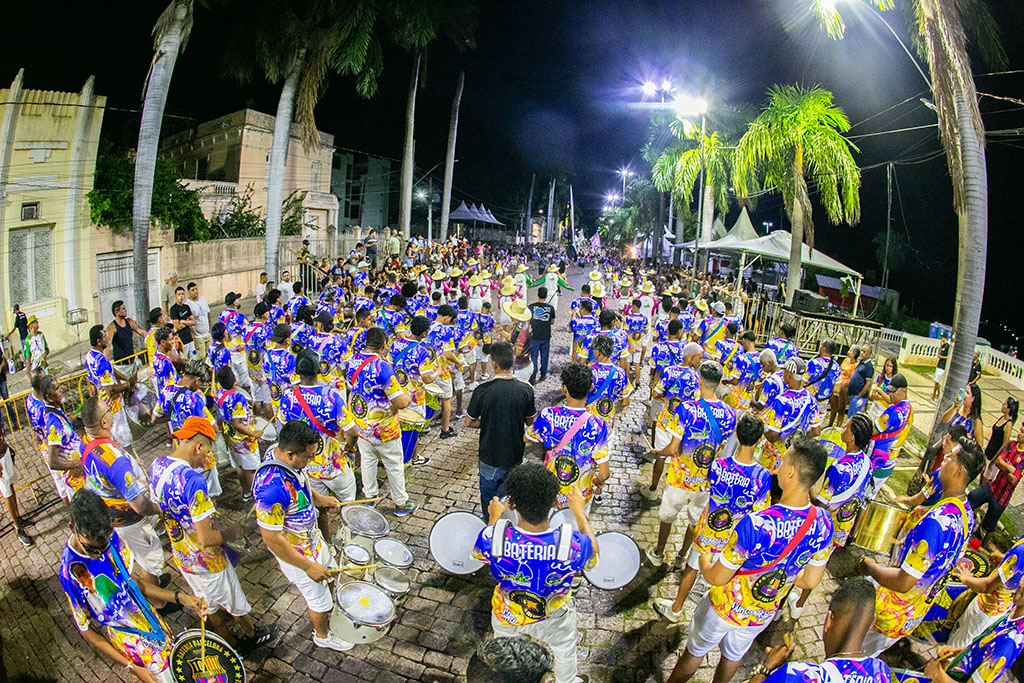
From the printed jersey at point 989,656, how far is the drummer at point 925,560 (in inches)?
19.1

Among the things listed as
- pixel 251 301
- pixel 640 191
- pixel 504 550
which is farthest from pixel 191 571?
pixel 640 191

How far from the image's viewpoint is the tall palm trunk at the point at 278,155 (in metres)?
15.7

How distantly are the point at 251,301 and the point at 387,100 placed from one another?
3147 cm

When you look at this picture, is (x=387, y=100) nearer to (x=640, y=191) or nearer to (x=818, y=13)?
(x=640, y=191)

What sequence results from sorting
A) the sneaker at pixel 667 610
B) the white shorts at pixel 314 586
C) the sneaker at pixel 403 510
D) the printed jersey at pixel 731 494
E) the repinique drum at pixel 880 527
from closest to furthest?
the white shorts at pixel 314 586, the printed jersey at pixel 731 494, the sneaker at pixel 667 610, the repinique drum at pixel 880 527, the sneaker at pixel 403 510

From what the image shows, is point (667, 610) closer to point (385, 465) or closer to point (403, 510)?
point (403, 510)

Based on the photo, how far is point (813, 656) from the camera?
457 cm

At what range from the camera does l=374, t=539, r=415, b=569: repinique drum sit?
4078 mm

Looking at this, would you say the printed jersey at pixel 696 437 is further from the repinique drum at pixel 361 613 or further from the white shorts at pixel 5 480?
the white shorts at pixel 5 480

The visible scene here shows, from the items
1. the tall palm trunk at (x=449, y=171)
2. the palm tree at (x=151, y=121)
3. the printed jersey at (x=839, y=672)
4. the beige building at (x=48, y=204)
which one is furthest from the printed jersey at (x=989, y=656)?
the tall palm trunk at (x=449, y=171)

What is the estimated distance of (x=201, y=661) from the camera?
10.6 feet

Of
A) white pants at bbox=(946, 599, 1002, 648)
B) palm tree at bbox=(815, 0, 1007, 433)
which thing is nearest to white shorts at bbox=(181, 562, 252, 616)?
white pants at bbox=(946, 599, 1002, 648)

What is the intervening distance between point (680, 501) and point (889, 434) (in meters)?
2.67

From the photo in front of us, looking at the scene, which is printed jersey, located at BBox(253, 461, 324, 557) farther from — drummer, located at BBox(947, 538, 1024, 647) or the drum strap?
drummer, located at BBox(947, 538, 1024, 647)
